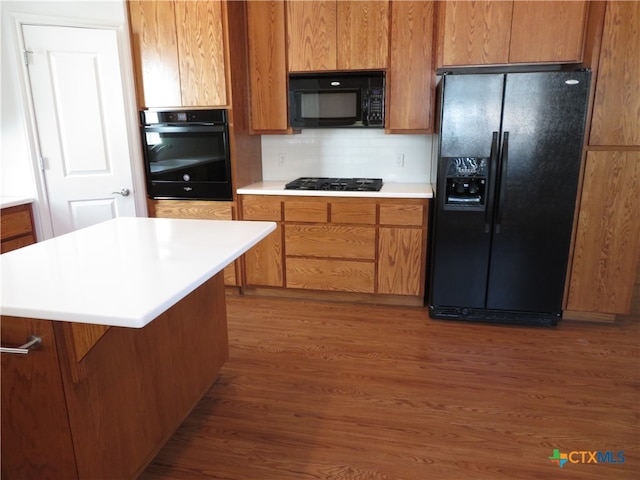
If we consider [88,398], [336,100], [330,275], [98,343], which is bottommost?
[330,275]

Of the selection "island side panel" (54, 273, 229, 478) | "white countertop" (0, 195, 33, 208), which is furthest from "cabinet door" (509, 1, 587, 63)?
"white countertop" (0, 195, 33, 208)

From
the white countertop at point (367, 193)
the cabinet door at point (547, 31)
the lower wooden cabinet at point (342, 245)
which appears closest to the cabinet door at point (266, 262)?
the lower wooden cabinet at point (342, 245)

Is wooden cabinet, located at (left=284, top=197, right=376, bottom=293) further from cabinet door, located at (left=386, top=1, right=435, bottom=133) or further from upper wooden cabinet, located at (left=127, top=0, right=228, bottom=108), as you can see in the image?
upper wooden cabinet, located at (left=127, top=0, right=228, bottom=108)

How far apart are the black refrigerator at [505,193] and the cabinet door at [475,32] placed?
0.28 metres

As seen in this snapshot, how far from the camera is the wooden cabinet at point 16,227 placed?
278 centimetres

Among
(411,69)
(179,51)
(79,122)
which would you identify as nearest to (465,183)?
(411,69)

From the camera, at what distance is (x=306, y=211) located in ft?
10.6

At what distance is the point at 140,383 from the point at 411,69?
2.60 m

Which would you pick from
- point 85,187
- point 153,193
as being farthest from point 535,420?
point 85,187

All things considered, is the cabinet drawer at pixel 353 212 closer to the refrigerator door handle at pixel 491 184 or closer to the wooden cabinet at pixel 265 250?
the wooden cabinet at pixel 265 250

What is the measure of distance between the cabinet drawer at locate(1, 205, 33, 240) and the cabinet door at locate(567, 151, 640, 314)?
3.65m

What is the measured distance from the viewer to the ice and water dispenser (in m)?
2.81

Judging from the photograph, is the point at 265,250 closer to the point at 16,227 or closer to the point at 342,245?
the point at 342,245

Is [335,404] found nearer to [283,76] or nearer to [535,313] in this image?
[535,313]
